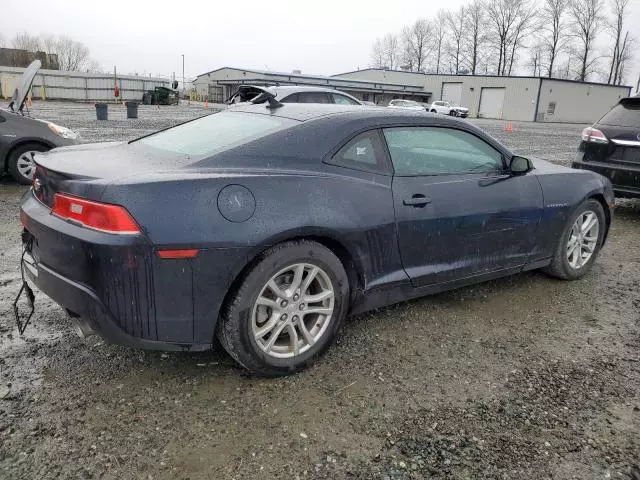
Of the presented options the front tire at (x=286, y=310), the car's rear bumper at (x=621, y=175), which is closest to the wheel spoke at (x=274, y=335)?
the front tire at (x=286, y=310)

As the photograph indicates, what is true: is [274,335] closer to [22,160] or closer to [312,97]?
[22,160]

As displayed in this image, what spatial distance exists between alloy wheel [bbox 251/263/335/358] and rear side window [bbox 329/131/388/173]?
0.66 meters

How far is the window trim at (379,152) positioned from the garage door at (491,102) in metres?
53.9

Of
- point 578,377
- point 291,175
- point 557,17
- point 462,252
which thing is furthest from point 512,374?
point 557,17

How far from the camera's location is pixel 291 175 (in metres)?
2.79

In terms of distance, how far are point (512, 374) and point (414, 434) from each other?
2.85 feet

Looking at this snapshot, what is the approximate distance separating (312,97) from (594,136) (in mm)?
6785

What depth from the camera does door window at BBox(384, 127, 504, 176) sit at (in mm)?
3293

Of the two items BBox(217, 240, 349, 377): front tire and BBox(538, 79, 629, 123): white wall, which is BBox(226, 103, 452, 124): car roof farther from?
BBox(538, 79, 629, 123): white wall

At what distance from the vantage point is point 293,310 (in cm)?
282

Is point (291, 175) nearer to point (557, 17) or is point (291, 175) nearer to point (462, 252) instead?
point (462, 252)

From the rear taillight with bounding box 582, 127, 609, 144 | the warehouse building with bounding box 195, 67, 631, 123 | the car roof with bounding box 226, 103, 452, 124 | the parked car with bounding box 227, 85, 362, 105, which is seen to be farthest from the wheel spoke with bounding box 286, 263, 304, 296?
the warehouse building with bounding box 195, 67, 631, 123

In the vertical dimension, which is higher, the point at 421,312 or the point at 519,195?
the point at 519,195

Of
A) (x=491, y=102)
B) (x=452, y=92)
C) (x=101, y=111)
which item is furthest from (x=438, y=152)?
(x=452, y=92)
